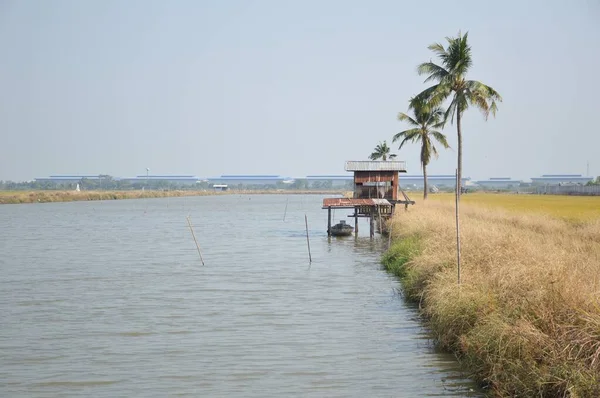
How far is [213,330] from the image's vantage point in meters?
17.5

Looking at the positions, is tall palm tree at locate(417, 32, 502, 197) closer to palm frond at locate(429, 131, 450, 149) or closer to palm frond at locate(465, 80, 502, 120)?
palm frond at locate(465, 80, 502, 120)

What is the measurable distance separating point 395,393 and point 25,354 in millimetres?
8109

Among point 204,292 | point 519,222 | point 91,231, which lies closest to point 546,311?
point 204,292

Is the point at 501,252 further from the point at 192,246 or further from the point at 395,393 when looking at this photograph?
the point at 192,246

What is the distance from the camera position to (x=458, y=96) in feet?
138

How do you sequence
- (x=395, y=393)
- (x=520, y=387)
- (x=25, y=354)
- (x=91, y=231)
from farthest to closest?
(x=91, y=231) < (x=25, y=354) < (x=395, y=393) < (x=520, y=387)

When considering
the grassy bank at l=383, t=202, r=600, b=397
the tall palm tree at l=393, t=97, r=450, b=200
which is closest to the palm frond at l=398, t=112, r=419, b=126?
the tall palm tree at l=393, t=97, r=450, b=200

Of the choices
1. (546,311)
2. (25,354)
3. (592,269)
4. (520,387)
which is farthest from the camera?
(25,354)

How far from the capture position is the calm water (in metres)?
13.0

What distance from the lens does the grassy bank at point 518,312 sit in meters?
9.76

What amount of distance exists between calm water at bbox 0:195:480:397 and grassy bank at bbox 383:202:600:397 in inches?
30.7

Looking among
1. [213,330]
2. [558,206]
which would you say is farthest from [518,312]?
[558,206]

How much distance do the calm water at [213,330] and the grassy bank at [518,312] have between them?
30.7 inches

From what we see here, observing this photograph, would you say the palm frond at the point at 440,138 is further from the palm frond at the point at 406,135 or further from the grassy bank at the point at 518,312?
the grassy bank at the point at 518,312
